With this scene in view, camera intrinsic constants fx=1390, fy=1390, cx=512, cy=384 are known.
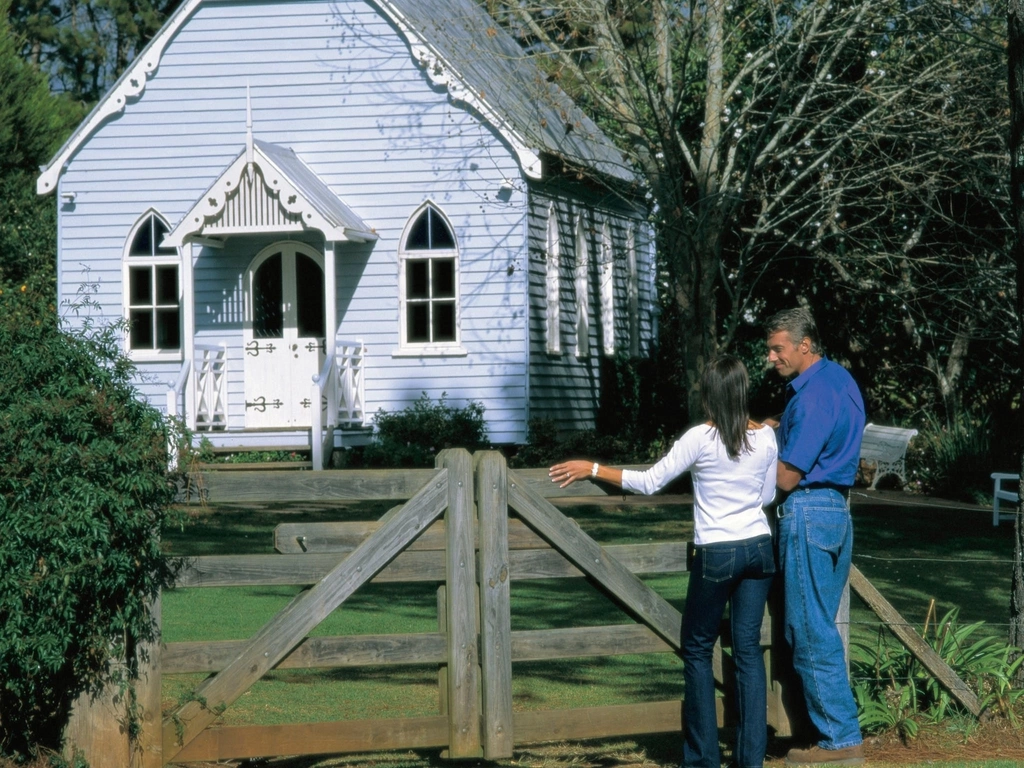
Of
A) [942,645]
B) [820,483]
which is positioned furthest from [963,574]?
[820,483]

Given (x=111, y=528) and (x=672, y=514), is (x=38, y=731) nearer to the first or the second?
(x=111, y=528)

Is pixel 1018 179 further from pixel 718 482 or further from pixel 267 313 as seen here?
pixel 267 313

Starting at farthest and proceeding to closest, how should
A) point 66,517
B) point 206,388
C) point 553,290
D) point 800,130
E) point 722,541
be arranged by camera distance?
point 553,290 < point 206,388 < point 800,130 < point 722,541 < point 66,517

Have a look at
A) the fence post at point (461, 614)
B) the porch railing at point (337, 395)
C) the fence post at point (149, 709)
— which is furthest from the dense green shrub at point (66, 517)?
the porch railing at point (337, 395)

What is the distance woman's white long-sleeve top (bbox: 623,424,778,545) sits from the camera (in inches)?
238

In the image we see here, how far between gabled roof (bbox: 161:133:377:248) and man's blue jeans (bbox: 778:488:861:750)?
15.0 meters

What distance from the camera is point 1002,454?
19.8 m

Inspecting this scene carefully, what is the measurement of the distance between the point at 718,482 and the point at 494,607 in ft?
3.71

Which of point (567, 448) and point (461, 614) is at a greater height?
point (567, 448)

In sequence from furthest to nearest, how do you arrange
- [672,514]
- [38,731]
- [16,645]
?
1. [672,514]
2. [38,731]
3. [16,645]

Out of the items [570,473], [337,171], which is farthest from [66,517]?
[337,171]

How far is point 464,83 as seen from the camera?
2153cm

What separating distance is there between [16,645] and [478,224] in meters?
17.0

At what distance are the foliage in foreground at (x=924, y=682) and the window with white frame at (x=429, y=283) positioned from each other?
1514 centimetres
